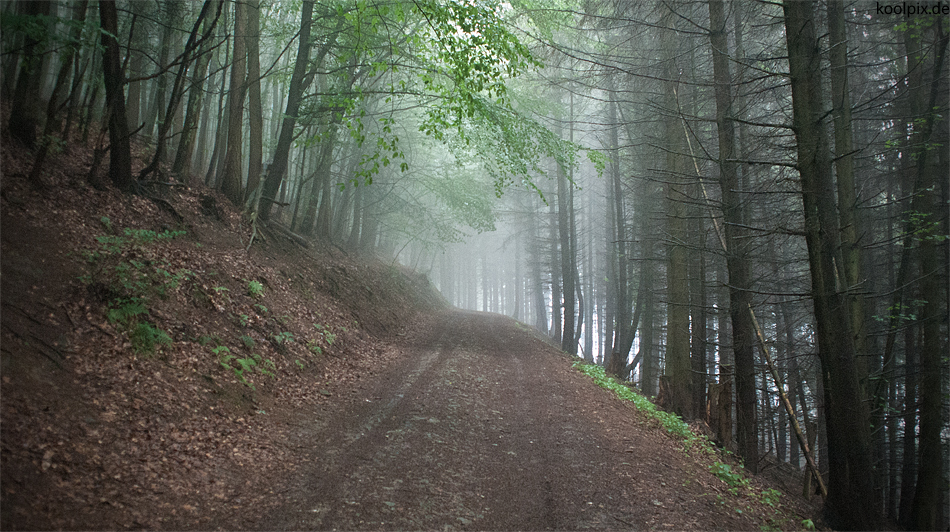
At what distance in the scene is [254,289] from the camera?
30.5 ft

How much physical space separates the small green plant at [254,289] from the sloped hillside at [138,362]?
0.03 m

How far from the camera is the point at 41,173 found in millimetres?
6875

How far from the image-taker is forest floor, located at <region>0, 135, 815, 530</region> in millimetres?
4070

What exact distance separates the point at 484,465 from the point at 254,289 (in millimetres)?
6027

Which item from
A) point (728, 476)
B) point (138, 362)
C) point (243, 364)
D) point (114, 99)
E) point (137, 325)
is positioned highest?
point (114, 99)

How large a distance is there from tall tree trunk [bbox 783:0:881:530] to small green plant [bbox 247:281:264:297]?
9.15 m

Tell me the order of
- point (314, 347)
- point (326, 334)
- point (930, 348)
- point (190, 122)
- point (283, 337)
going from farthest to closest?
point (326, 334), point (190, 122), point (314, 347), point (283, 337), point (930, 348)

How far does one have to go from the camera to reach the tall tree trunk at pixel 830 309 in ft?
17.6

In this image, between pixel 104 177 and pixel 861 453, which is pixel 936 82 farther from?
pixel 104 177

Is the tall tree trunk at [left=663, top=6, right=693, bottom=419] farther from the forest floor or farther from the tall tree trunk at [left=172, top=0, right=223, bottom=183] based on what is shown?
the tall tree trunk at [left=172, top=0, right=223, bottom=183]

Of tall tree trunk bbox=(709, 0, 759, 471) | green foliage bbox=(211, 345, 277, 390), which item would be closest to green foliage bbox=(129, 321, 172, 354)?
green foliage bbox=(211, 345, 277, 390)

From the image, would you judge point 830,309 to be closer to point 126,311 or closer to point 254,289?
point 126,311

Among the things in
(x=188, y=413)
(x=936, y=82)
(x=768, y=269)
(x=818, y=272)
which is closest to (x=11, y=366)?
(x=188, y=413)

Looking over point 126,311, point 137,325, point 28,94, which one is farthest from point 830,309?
point 28,94
